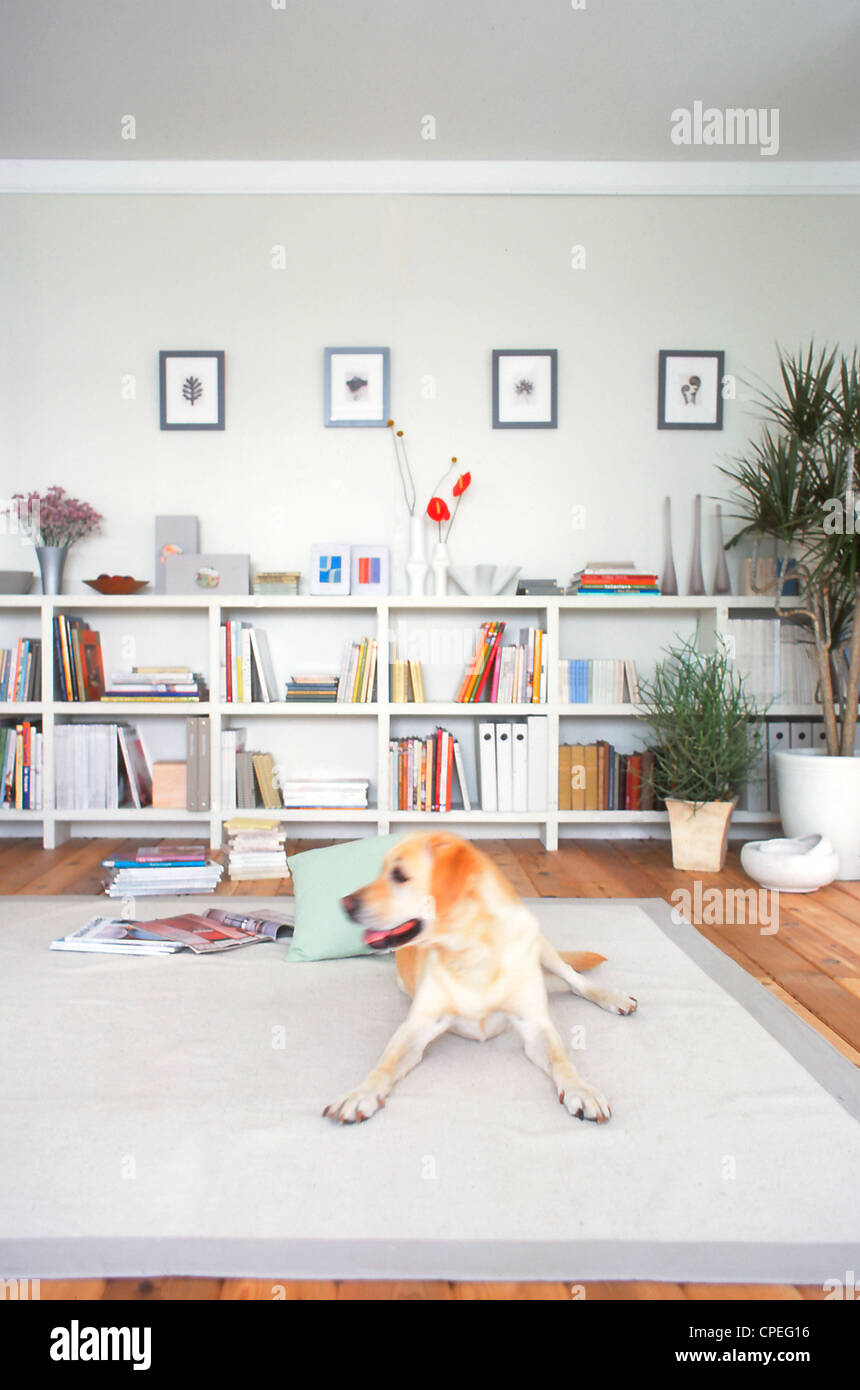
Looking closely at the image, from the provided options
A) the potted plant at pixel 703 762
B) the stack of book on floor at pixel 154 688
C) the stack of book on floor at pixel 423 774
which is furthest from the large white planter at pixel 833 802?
the stack of book on floor at pixel 154 688

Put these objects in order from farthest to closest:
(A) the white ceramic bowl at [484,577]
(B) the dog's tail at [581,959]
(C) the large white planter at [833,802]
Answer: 1. (A) the white ceramic bowl at [484,577]
2. (C) the large white planter at [833,802]
3. (B) the dog's tail at [581,959]

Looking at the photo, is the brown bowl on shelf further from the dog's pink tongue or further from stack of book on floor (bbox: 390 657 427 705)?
the dog's pink tongue

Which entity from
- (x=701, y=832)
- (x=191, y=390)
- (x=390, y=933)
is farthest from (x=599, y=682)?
(x=390, y=933)

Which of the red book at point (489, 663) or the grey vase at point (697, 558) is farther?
the grey vase at point (697, 558)

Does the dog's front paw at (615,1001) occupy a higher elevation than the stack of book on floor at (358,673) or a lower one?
lower

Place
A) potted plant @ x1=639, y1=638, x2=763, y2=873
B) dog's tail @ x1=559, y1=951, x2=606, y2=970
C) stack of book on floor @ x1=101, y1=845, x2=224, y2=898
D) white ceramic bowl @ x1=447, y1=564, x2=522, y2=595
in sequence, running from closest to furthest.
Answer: dog's tail @ x1=559, y1=951, x2=606, y2=970 → stack of book on floor @ x1=101, y1=845, x2=224, y2=898 → potted plant @ x1=639, y1=638, x2=763, y2=873 → white ceramic bowl @ x1=447, y1=564, x2=522, y2=595

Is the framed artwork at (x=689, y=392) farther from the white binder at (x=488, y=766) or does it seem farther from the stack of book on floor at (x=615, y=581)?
the white binder at (x=488, y=766)

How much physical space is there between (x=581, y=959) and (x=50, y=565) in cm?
276

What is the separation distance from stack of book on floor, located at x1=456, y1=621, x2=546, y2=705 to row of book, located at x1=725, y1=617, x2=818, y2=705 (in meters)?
0.76

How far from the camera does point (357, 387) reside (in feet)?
12.8

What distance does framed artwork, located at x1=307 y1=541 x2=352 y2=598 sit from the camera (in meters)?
3.76

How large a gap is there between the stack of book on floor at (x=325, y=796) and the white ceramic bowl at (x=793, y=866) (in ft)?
4.71

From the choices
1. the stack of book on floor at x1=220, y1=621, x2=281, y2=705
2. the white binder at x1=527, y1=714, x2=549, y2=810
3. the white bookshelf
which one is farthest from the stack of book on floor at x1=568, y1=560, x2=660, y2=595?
the stack of book on floor at x1=220, y1=621, x2=281, y2=705

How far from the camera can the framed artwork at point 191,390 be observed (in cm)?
390
